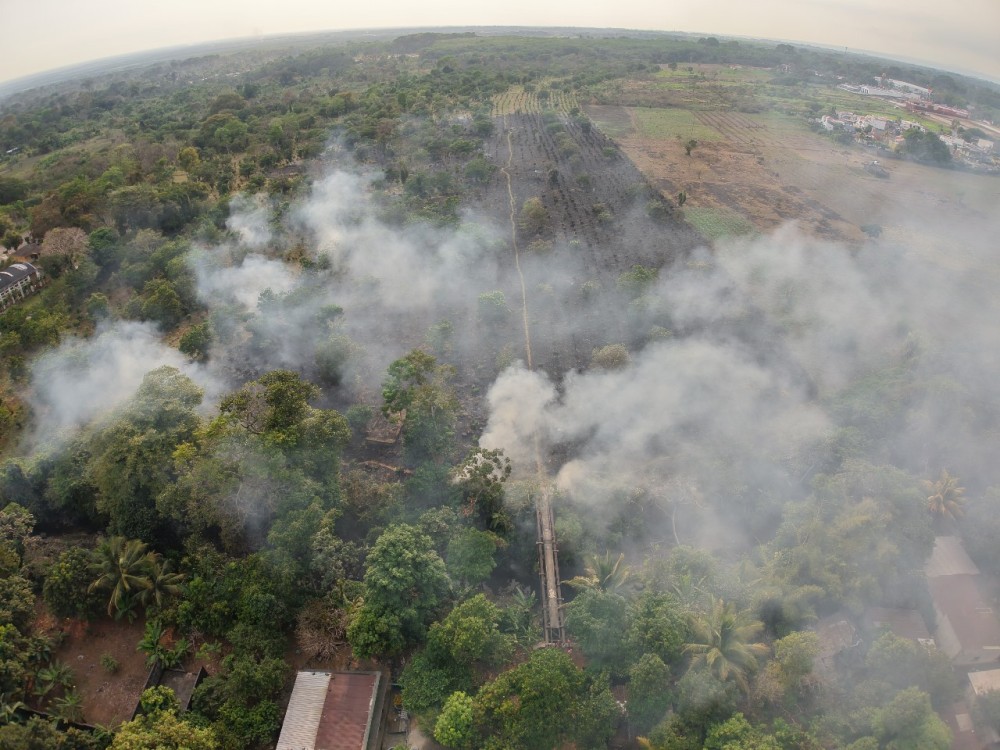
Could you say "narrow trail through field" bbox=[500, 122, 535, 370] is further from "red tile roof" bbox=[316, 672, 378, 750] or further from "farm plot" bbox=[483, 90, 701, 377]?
"red tile roof" bbox=[316, 672, 378, 750]

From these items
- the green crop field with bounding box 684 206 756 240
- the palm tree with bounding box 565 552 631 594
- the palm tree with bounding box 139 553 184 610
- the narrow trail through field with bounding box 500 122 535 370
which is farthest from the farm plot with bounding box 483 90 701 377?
the palm tree with bounding box 139 553 184 610

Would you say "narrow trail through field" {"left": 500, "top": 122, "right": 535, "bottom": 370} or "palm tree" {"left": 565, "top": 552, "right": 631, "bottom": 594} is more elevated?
"narrow trail through field" {"left": 500, "top": 122, "right": 535, "bottom": 370}

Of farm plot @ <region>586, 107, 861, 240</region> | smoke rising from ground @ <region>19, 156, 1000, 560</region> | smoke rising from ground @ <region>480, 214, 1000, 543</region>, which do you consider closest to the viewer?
smoke rising from ground @ <region>480, 214, 1000, 543</region>

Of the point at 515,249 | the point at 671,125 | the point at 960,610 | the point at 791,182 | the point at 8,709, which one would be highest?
the point at 671,125

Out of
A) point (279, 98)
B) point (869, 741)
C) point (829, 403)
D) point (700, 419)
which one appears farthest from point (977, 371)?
point (279, 98)

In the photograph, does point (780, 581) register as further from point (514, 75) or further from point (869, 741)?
point (514, 75)

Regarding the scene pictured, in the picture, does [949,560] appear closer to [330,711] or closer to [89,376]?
[330,711]

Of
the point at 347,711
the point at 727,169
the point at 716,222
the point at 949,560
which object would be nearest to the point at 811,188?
the point at 727,169
